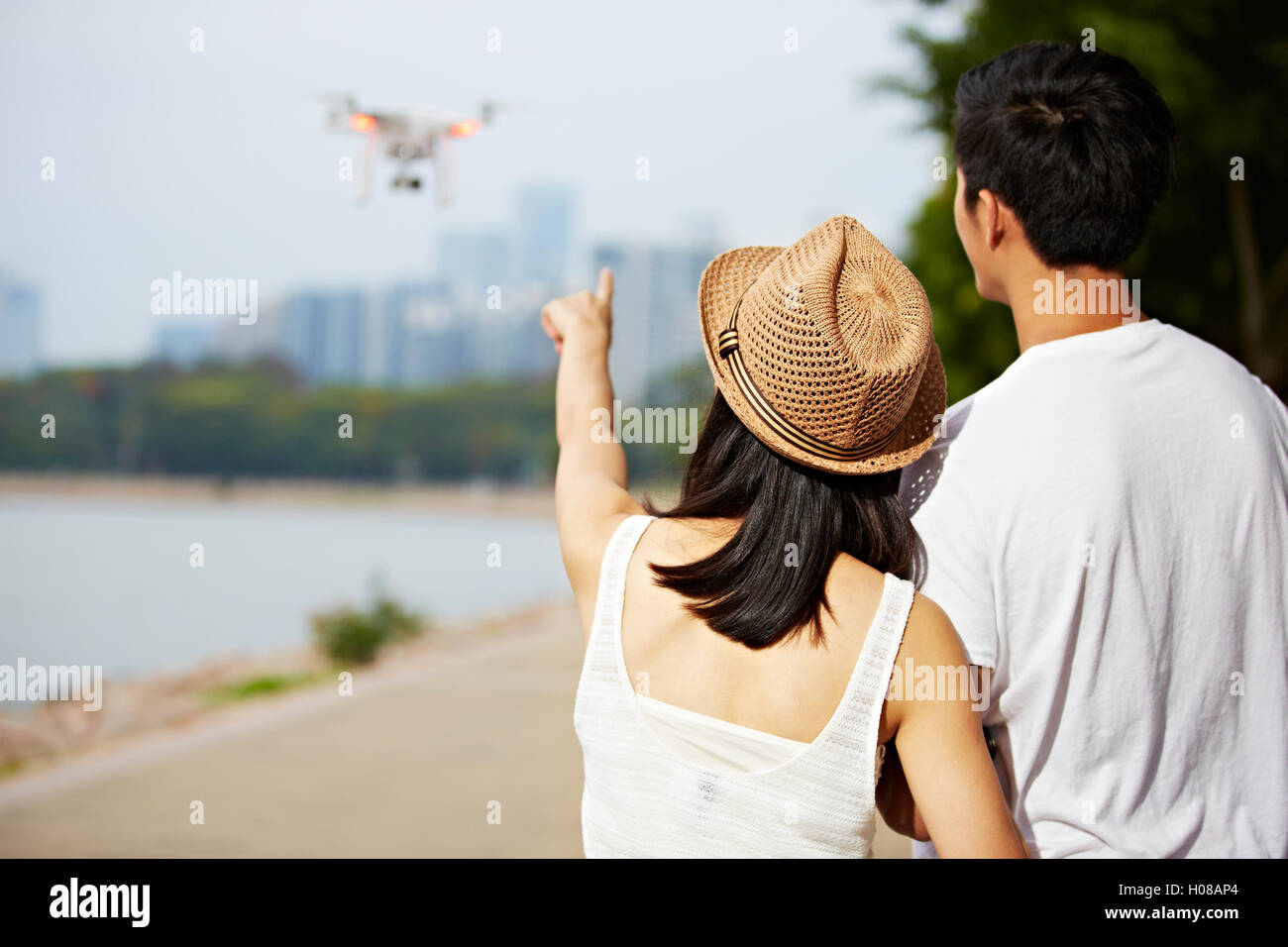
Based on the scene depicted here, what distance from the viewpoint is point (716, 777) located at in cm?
116

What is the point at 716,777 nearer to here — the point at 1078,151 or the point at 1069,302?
the point at 1069,302

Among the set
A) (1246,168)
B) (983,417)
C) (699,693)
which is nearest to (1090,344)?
(983,417)

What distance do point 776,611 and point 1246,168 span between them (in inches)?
246

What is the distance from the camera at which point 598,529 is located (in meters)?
1.28

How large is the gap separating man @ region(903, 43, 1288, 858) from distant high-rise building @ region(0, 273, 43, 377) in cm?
5938

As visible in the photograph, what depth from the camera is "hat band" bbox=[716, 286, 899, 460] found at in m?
1.16

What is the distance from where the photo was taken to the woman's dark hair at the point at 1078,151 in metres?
1.30

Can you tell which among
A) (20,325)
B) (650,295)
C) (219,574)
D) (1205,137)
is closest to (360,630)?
(1205,137)

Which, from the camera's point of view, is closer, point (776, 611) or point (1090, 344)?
point (776, 611)

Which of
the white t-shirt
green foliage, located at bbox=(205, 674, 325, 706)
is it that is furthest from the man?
green foliage, located at bbox=(205, 674, 325, 706)

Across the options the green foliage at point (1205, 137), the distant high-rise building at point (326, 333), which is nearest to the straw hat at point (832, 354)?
the green foliage at point (1205, 137)

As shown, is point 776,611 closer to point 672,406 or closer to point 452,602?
point 672,406

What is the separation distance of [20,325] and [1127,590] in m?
64.9

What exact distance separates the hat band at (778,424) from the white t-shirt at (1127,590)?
12 cm
